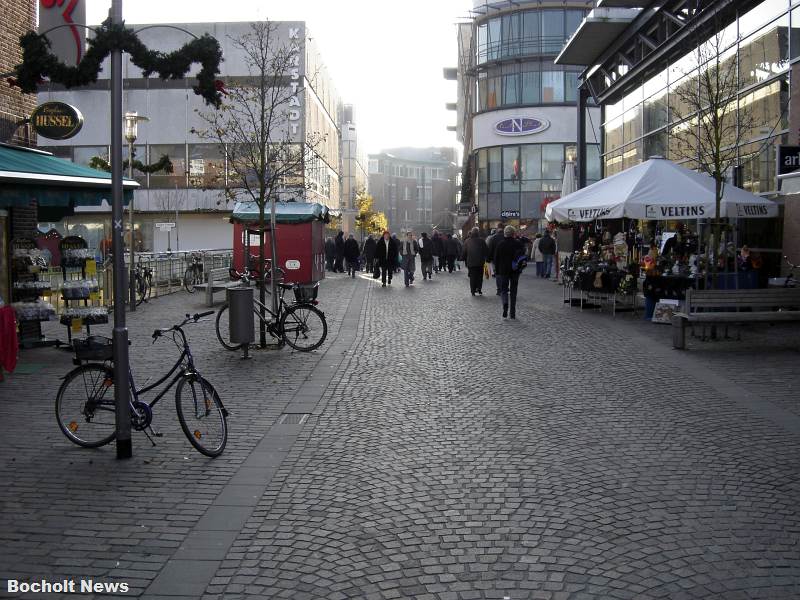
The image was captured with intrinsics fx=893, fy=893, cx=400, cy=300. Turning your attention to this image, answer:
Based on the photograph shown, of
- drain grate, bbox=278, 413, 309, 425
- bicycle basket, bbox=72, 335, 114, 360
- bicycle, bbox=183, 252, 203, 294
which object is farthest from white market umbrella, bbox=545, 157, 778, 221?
bicycle, bbox=183, 252, 203, 294

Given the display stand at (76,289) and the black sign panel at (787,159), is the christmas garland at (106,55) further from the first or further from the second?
the black sign panel at (787,159)

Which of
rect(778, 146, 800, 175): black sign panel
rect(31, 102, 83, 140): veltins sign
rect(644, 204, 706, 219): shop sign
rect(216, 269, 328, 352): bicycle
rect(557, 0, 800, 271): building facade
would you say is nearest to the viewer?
rect(778, 146, 800, 175): black sign panel

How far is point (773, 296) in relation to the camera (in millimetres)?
12633

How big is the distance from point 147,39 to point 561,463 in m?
47.9

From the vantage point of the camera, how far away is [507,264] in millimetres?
16750

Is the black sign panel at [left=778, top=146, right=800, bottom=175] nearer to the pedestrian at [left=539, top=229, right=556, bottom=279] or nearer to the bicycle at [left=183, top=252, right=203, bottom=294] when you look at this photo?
the bicycle at [left=183, top=252, right=203, bottom=294]

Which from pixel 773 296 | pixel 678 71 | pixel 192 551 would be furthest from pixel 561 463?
pixel 678 71

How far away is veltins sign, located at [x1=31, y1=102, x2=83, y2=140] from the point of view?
516 inches

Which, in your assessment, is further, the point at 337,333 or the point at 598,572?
the point at 337,333

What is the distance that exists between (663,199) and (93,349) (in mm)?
11117

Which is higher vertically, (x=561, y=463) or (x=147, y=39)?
(x=147, y=39)

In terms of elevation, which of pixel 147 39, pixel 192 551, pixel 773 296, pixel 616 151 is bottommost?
pixel 192 551

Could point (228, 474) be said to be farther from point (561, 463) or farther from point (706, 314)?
point (706, 314)

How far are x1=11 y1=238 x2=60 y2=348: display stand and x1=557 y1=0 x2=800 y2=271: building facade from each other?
11083 millimetres
